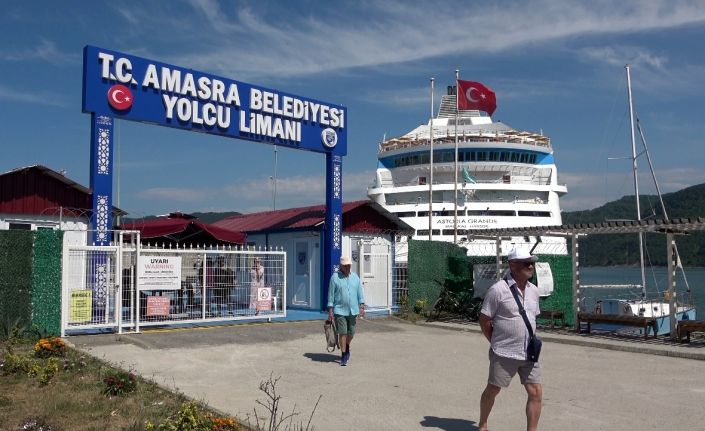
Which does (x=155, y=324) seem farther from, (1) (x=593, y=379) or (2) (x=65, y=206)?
(1) (x=593, y=379)

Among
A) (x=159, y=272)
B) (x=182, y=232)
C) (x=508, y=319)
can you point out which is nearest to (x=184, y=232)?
(x=182, y=232)

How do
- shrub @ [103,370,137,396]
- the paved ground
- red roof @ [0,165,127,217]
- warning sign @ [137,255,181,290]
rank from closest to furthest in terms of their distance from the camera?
the paved ground → shrub @ [103,370,137,396] → warning sign @ [137,255,181,290] → red roof @ [0,165,127,217]

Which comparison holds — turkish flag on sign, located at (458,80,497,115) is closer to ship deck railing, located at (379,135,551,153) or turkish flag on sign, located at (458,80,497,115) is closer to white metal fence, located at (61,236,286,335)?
ship deck railing, located at (379,135,551,153)

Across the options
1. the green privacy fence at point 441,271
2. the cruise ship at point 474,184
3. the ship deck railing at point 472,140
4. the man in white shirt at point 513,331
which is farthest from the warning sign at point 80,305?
the ship deck railing at point 472,140

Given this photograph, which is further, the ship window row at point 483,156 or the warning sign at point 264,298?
the ship window row at point 483,156

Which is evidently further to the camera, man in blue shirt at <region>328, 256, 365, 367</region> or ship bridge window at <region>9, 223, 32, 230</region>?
ship bridge window at <region>9, 223, 32, 230</region>

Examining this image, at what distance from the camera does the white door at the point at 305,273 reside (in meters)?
19.2

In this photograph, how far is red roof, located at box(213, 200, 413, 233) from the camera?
19969 millimetres

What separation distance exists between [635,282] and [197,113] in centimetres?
7994

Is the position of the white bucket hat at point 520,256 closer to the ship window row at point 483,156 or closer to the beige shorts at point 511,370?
the beige shorts at point 511,370

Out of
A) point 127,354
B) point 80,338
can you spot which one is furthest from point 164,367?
point 80,338

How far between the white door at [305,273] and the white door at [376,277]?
1617mm

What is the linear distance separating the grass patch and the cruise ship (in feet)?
90.5

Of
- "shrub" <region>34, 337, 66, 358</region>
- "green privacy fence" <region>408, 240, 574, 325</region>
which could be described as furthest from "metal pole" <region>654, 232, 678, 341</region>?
"shrub" <region>34, 337, 66, 358</region>
